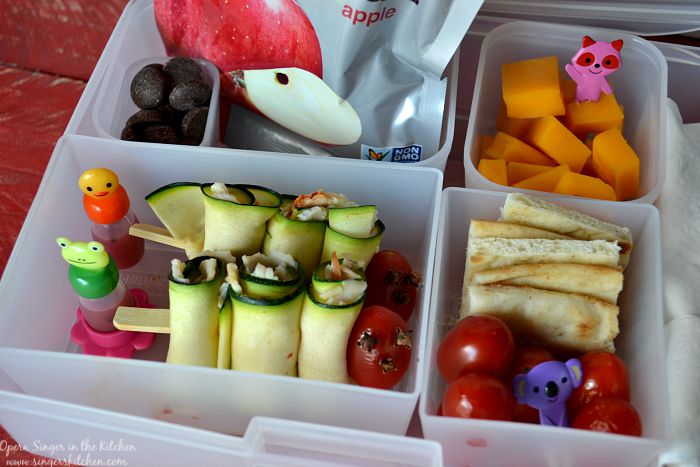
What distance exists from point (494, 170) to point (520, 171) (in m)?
0.04

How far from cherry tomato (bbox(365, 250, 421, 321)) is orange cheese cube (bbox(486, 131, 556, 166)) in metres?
0.22

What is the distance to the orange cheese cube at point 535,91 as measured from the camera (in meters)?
0.92

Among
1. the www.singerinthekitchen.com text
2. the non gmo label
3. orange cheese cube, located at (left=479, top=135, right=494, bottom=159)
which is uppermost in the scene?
orange cheese cube, located at (left=479, top=135, right=494, bottom=159)

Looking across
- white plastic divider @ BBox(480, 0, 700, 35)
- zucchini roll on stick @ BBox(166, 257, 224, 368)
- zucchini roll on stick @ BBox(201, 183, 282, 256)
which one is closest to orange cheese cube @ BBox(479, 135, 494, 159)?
white plastic divider @ BBox(480, 0, 700, 35)

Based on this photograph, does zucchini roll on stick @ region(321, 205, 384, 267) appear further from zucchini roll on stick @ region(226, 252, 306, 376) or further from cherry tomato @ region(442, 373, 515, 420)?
cherry tomato @ region(442, 373, 515, 420)

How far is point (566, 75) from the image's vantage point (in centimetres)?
104

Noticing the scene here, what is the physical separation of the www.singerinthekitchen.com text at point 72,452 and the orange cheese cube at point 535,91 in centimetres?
64

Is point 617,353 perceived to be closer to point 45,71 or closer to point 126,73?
point 126,73

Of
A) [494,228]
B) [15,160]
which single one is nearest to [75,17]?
[15,160]

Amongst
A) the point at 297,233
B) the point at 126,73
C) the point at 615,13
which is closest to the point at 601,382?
the point at 297,233

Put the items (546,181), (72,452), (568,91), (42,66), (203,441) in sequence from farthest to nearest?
(42,66) < (568,91) < (546,181) < (72,452) < (203,441)

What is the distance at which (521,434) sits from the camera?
653mm

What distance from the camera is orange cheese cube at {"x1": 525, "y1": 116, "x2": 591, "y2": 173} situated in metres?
0.91

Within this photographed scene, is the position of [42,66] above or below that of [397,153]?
below
